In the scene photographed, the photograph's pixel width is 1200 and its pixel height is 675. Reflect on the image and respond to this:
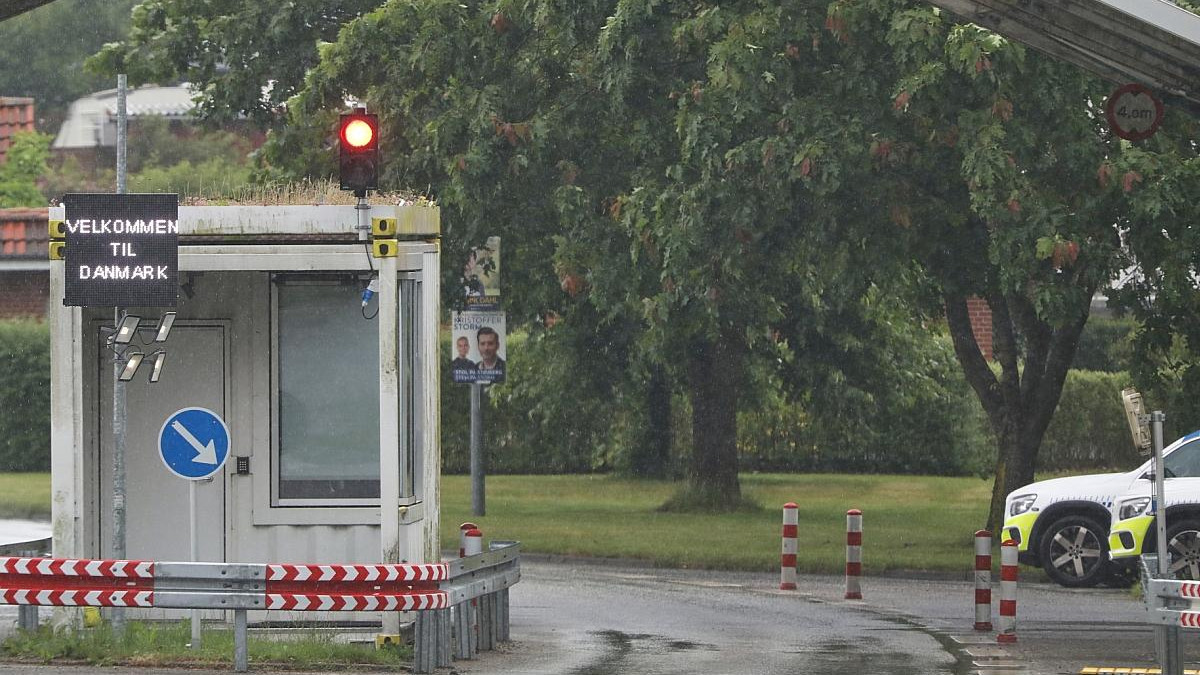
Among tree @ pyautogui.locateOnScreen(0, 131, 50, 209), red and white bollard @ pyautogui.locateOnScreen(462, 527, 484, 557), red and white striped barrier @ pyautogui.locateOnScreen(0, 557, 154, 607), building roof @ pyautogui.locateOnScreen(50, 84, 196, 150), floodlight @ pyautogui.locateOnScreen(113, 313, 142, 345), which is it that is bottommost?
red and white striped barrier @ pyautogui.locateOnScreen(0, 557, 154, 607)

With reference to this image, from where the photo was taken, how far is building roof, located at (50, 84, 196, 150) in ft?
276

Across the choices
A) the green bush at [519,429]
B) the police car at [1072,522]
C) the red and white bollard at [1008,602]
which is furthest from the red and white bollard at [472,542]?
the green bush at [519,429]

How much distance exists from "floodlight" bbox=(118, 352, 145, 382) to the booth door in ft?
4.33

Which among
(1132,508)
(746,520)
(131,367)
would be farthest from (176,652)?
(746,520)

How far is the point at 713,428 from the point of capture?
3116 cm

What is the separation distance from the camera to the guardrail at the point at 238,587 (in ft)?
46.8

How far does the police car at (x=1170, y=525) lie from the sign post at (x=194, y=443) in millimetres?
9371

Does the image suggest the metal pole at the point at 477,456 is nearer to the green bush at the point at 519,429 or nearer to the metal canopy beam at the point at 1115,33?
the green bush at the point at 519,429

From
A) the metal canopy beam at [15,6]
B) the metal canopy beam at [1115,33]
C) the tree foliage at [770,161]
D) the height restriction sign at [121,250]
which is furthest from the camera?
the tree foliage at [770,161]

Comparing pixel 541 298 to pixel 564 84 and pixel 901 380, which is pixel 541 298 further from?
pixel 901 380

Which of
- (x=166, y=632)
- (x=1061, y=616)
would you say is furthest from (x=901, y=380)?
(x=166, y=632)

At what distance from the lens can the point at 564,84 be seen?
26344 mm

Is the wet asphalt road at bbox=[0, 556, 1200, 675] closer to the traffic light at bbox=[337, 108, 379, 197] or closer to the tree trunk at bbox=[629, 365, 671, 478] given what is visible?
the traffic light at bbox=[337, 108, 379, 197]

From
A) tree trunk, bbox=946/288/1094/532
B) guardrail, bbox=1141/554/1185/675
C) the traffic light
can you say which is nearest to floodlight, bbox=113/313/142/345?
the traffic light
